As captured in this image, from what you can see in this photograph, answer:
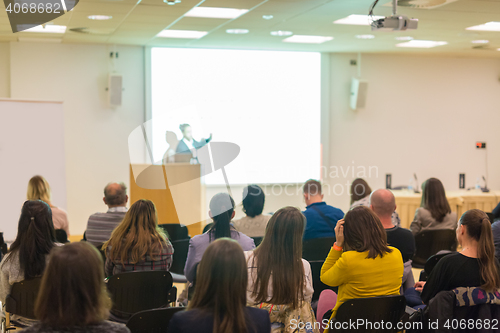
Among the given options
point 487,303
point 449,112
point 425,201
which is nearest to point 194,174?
point 425,201

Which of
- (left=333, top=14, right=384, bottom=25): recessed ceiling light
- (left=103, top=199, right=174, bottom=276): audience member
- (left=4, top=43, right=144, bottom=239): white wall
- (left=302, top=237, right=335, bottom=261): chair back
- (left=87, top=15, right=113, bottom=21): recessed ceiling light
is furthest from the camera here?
(left=4, top=43, right=144, bottom=239): white wall

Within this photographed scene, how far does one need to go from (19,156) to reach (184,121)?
2.82 m

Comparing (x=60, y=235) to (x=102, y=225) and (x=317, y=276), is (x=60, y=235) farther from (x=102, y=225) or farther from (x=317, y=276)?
(x=317, y=276)

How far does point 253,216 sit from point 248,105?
504 cm

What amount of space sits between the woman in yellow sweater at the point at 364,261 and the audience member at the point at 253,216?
1509mm

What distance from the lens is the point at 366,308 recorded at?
7.98 ft

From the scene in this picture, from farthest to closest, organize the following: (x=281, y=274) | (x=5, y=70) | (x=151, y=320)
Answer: (x=5, y=70) → (x=281, y=274) → (x=151, y=320)

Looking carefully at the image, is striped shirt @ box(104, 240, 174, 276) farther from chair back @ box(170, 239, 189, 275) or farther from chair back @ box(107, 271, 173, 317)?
chair back @ box(170, 239, 189, 275)

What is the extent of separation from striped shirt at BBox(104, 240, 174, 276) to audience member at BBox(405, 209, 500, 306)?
66.8 inches

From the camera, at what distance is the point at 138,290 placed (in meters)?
2.97

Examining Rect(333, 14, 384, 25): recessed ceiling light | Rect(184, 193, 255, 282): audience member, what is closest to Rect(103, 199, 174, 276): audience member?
Rect(184, 193, 255, 282): audience member

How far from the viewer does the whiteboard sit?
242 inches

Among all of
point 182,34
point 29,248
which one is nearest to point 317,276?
point 29,248

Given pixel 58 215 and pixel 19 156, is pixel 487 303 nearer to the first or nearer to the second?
pixel 58 215
